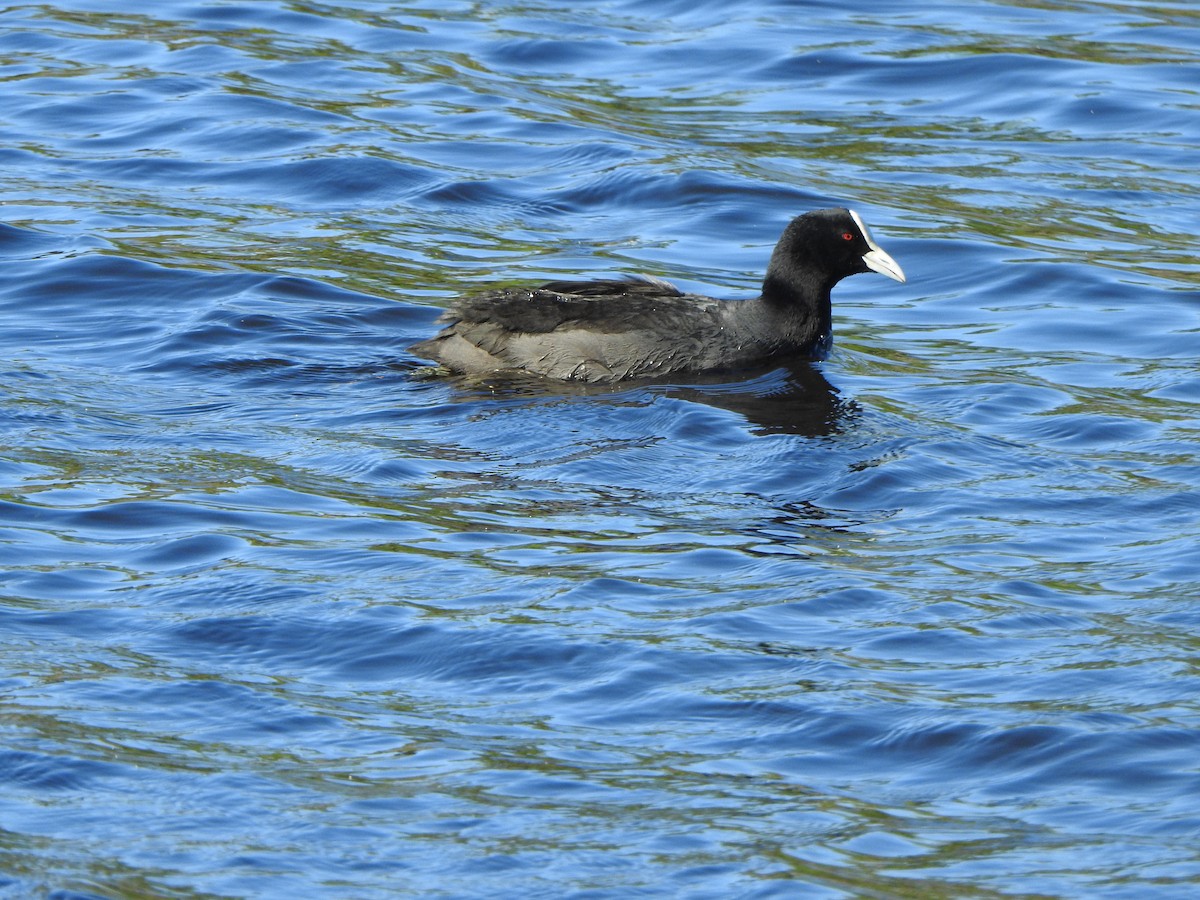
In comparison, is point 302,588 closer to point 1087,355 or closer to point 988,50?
point 1087,355

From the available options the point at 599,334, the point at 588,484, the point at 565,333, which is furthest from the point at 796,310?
the point at 588,484

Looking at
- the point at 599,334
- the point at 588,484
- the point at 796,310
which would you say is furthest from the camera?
the point at 796,310

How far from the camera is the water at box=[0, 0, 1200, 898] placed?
6.11m

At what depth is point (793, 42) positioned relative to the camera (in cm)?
1791

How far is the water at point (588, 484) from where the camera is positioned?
611cm

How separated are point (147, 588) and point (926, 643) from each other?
2.92 m

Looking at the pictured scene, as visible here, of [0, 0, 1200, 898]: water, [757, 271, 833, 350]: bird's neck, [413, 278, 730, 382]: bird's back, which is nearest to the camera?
[0, 0, 1200, 898]: water

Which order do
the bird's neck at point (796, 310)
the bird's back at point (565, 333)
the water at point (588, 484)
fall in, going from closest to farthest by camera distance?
1. the water at point (588, 484)
2. the bird's back at point (565, 333)
3. the bird's neck at point (796, 310)

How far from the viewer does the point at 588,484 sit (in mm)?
9219

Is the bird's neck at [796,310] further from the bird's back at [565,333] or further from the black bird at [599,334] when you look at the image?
the bird's back at [565,333]

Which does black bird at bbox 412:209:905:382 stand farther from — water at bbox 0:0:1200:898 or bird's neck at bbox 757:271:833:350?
water at bbox 0:0:1200:898

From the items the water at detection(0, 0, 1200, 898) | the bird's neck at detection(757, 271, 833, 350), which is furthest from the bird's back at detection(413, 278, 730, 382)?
the bird's neck at detection(757, 271, 833, 350)

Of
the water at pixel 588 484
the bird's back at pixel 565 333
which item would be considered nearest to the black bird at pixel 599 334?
the bird's back at pixel 565 333

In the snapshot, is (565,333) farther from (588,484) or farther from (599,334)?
(588,484)
